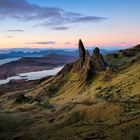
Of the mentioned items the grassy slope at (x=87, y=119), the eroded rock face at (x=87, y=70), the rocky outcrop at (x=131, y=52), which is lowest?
the grassy slope at (x=87, y=119)

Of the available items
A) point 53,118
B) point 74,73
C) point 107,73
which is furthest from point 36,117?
point 74,73

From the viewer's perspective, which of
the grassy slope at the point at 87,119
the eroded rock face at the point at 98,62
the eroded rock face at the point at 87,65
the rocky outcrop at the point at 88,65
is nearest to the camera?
the grassy slope at the point at 87,119

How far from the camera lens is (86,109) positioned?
88.2 meters

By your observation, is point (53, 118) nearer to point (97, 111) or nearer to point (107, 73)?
point (97, 111)

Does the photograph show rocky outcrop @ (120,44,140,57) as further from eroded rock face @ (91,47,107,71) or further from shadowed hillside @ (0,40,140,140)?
eroded rock face @ (91,47,107,71)

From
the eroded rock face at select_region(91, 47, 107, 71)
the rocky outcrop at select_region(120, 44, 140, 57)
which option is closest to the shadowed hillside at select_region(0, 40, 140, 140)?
the eroded rock face at select_region(91, 47, 107, 71)

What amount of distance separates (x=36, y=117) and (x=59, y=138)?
74.4 ft

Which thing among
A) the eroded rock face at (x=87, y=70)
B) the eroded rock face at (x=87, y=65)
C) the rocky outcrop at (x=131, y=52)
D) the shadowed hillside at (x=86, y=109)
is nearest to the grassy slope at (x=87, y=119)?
the shadowed hillside at (x=86, y=109)

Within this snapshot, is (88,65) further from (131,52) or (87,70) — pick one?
(131,52)

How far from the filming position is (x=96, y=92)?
396ft

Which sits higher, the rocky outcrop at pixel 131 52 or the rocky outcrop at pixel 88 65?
the rocky outcrop at pixel 131 52

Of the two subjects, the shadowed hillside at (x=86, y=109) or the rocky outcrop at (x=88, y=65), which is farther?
the rocky outcrop at (x=88, y=65)

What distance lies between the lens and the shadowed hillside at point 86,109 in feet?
238

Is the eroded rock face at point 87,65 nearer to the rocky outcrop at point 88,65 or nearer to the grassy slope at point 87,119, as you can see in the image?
the rocky outcrop at point 88,65
